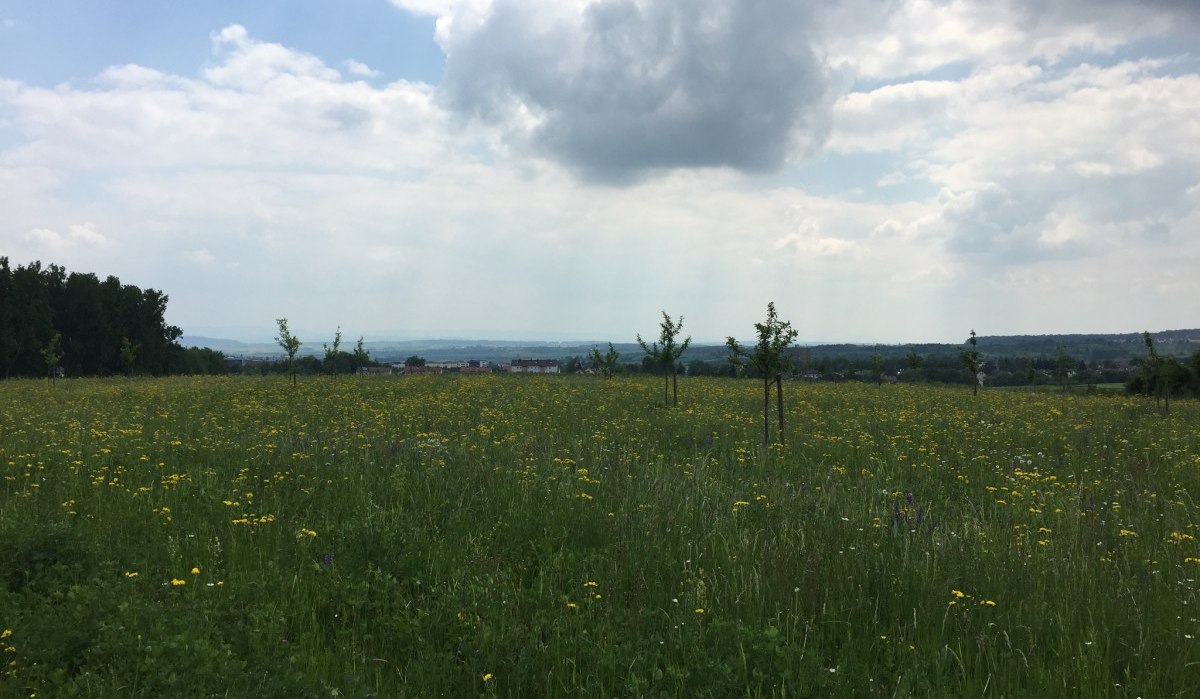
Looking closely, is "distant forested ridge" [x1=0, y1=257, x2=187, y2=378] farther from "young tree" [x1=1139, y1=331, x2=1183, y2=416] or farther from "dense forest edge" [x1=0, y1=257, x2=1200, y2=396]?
"young tree" [x1=1139, y1=331, x2=1183, y2=416]

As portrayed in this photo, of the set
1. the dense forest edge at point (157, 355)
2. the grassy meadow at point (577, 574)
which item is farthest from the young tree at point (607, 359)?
the grassy meadow at point (577, 574)

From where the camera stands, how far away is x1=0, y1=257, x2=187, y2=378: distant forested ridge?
54875 millimetres

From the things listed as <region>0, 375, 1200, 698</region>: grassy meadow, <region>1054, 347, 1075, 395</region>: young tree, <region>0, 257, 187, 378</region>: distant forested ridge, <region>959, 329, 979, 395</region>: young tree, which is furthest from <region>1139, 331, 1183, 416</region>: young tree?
<region>0, 257, 187, 378</region>: distant forested ridge

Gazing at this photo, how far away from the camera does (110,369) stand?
6356cm

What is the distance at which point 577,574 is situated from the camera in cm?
543

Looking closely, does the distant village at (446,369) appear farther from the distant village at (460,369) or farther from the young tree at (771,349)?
the young tree at (771,349)

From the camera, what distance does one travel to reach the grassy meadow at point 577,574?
3.82m

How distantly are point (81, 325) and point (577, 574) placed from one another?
7573cm

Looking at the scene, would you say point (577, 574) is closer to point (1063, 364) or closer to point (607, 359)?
point (607, 359)

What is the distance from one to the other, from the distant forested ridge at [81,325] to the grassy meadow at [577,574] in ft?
168

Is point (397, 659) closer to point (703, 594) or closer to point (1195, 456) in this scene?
point (703, 594)

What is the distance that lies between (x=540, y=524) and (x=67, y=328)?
75156mm

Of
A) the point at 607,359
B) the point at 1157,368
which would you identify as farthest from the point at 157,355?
the point at 1157,368

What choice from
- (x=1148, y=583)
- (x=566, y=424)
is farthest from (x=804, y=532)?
(x=566, y=424)
